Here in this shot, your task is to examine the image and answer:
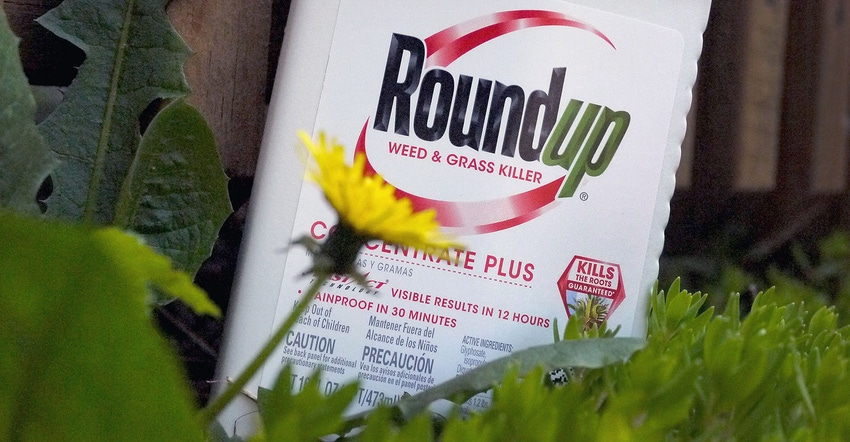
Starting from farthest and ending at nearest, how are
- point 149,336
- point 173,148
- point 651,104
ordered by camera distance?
point 651,104
point 173,148
point 149,336

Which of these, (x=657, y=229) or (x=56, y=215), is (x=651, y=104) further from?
(x=56, y=215)

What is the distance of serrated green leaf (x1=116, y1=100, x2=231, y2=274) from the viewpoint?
1.51 ft

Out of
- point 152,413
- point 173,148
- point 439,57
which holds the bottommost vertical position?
point 152,413

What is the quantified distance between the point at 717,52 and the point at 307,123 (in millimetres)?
1213

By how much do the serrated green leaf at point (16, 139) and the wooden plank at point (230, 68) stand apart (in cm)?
18

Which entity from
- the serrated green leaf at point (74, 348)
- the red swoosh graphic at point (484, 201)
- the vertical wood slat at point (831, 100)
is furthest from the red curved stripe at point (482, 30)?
the vertical wood slat at point (831, 100)

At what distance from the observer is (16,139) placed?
0.41 metres

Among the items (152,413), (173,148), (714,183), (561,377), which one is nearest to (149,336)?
(152,413)

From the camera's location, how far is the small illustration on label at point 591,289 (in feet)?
1.91

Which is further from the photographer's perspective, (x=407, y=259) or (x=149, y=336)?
(x=407, y=259)

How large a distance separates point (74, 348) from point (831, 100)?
1581 mm

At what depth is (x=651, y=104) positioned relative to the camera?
23.3 inches

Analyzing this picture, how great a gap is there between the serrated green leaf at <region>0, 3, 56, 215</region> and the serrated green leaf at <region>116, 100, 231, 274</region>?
0.06 metres

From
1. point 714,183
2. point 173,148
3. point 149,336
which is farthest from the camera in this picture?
point 714,183
